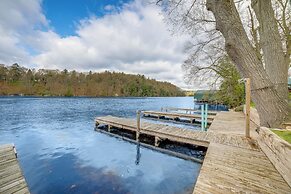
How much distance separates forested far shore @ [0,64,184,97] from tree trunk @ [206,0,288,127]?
75.8m

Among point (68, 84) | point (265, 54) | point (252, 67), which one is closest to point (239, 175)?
point (252, 67)

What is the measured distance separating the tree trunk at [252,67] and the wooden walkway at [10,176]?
4.80m

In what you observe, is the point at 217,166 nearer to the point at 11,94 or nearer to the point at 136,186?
the point at 136,186

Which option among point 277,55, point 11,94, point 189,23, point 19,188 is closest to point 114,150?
point 19,188

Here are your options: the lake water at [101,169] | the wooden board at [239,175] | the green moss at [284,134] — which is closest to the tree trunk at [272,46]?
the green moss at [284,134]

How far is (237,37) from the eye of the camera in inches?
125

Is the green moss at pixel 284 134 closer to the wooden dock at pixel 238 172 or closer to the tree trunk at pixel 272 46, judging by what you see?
the wooden dock at pixel 238 172

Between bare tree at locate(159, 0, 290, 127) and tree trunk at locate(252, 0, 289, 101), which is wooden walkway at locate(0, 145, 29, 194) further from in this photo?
tree trunk at locate(252, 0, 289, 101)

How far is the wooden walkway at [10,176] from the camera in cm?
293

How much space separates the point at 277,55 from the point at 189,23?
10.4 feet

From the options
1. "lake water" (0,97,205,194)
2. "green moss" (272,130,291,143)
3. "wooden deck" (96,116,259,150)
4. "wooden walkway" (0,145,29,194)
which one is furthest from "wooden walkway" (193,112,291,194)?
"wooden walkway" (0,145,29,194)

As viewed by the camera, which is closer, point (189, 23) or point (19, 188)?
point (19, 188)

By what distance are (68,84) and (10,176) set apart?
7971cm

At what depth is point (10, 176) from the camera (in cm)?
336
